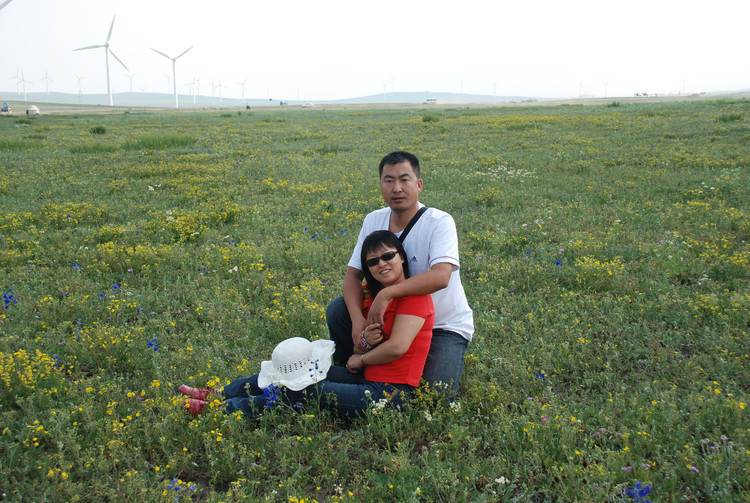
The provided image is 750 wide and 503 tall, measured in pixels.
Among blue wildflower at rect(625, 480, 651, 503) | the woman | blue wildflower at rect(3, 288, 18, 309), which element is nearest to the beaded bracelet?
the woman

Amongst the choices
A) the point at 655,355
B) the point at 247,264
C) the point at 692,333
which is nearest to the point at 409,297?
the point at 655,355

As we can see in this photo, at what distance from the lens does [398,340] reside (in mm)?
3945

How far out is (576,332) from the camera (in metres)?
5.52

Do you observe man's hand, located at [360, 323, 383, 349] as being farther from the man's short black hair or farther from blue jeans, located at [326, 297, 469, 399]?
the man's short black hair

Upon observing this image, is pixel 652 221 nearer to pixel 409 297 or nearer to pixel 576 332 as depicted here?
pixel 576 332

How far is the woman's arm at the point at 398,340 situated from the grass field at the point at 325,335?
43cm

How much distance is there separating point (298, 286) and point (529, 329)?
3140 mm

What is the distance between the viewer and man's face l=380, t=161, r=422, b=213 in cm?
441

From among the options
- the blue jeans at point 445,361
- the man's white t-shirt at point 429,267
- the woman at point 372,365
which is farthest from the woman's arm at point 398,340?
the man's white t-shirt at point 429,267

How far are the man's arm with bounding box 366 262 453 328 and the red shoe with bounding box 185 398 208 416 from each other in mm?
1624

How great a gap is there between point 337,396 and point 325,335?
5.07 feet

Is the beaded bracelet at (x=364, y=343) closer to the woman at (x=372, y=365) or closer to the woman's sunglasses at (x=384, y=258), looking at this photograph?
the woman at (x=372, y=365)

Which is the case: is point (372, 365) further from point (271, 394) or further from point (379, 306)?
point (271, 394)

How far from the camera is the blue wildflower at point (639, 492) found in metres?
3.02
